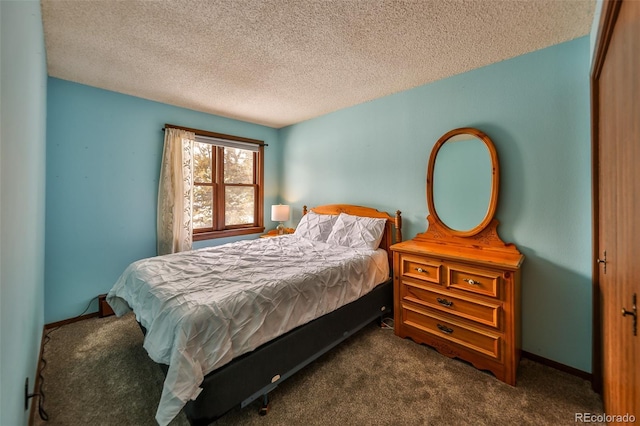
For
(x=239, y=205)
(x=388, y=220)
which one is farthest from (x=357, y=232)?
(x=239, y=205)

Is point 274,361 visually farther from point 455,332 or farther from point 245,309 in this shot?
point 455,332

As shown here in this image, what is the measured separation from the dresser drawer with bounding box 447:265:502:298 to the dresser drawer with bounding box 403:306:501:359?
0.29 meters

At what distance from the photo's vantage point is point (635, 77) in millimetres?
884

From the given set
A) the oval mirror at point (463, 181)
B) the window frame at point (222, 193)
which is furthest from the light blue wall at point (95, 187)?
the oval mirror at point (463, 181)

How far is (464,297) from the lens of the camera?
2021mm

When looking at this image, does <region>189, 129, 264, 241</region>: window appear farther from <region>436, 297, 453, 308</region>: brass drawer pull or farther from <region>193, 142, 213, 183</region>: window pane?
<region>436, 297, 453, 308</region>: brass drawer pull

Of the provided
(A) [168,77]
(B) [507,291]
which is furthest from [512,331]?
(A) [168,77]

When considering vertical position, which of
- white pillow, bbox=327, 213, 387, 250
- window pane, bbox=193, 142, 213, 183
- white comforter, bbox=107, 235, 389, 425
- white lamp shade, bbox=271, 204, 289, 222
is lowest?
white comforter, bbox=107, 235, 389, 425

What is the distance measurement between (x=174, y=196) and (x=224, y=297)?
7.43 ft

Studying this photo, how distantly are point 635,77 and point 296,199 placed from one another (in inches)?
148

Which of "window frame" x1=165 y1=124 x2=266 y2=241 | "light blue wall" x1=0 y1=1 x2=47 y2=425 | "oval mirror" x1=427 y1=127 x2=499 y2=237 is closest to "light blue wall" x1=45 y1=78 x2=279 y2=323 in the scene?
"window frame" x1=165 y1=124 x2=266 y2=241

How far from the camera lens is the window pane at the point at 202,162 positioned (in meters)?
3.69

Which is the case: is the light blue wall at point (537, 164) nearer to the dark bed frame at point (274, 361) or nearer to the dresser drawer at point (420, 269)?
the dresser drawer at point (420, 269)

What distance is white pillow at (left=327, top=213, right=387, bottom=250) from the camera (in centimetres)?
288
